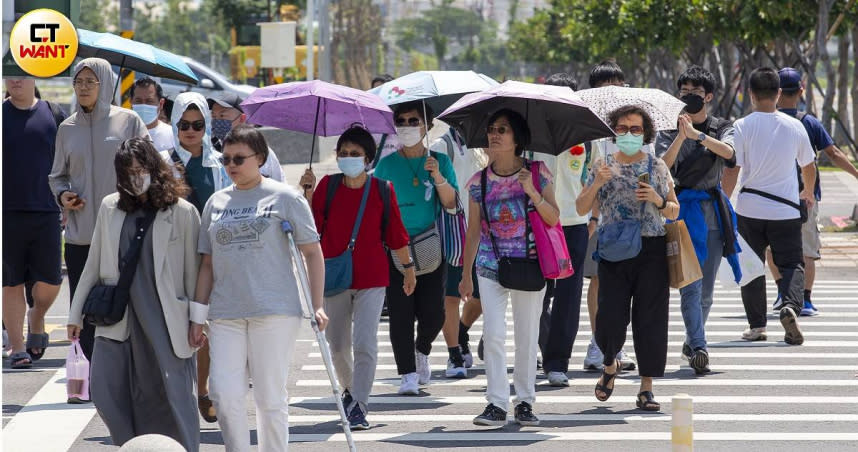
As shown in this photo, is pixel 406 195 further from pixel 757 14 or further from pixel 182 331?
pixel 757 14

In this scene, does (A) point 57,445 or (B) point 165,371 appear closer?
(B) point 165,371

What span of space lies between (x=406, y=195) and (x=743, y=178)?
11.0 feet

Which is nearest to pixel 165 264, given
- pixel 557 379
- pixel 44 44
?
pixel 44 44

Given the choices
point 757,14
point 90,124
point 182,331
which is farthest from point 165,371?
point 757,14

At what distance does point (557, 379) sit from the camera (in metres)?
9.31

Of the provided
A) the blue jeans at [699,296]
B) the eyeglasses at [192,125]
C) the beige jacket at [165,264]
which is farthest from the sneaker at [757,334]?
the beige jacket at [165,264]

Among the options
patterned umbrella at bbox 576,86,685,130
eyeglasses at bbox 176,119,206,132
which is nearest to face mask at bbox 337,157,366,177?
eyeglasses at bbox 176,119,206,132

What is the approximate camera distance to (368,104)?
8.25m

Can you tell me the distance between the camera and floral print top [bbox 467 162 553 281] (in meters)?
7.96

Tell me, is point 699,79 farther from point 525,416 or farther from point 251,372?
point 251,372

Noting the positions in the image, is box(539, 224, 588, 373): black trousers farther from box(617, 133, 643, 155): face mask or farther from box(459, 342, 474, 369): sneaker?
box(617, 133, 643, 155): face mask

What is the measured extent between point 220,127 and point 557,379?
273 centimetres

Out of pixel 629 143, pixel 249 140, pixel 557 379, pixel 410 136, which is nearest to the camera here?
pixel 249 140

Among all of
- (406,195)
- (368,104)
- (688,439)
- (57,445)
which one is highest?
(368,104)
